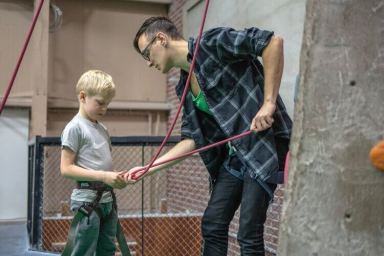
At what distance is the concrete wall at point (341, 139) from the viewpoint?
110 cm

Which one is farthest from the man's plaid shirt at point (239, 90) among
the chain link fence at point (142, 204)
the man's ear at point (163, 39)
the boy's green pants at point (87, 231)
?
the chain link fence at point (142, 204)

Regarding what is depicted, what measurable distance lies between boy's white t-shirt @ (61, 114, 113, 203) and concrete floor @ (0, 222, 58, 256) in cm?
168

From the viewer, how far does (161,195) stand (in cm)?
642

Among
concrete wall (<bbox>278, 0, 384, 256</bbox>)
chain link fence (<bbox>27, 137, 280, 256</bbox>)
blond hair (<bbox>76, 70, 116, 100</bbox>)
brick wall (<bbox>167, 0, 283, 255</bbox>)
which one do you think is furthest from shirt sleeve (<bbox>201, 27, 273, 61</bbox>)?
brick wall (<bbox>167, 0, 283, 255</bbox>)

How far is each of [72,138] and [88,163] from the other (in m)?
0.14

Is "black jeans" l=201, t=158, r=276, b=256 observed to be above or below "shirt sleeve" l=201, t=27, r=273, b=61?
below

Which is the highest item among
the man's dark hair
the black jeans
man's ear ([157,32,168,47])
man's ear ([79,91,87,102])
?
the man's dark hair

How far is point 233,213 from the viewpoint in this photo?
74.4 inches

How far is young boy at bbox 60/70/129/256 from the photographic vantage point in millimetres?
2148

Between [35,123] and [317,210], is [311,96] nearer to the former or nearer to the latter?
[317,210]

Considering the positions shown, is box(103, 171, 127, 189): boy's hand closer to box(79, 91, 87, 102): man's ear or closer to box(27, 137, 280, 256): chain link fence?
box(79, 91, 87, 102): man's ear

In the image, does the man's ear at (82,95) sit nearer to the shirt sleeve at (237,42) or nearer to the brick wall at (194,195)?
the shirt sleeve at (237,42)

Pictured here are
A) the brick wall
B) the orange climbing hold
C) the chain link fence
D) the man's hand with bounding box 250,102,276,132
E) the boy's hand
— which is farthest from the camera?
the chain link fence

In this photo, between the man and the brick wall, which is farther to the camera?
the brick wall
